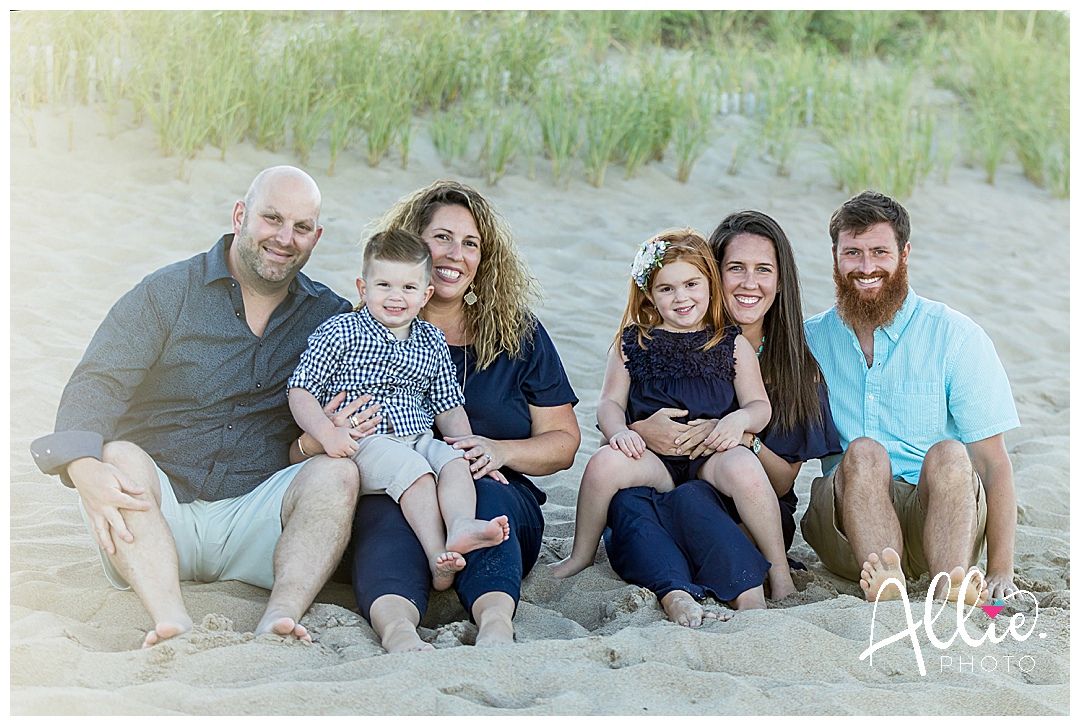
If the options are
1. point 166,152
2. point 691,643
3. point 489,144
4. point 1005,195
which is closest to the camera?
point 691,643

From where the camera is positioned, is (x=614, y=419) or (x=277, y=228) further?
(x=614, y=419)

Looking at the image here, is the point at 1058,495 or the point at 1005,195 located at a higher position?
the point at 1005,195

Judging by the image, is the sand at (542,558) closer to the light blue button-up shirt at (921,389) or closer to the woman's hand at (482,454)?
the woman's hand at (482,454)

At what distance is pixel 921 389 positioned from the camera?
11.4ft

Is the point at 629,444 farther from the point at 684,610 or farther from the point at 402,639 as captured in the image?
the point at 402,639

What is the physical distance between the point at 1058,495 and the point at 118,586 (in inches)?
142

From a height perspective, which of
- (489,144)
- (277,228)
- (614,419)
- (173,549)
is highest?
(489,144)

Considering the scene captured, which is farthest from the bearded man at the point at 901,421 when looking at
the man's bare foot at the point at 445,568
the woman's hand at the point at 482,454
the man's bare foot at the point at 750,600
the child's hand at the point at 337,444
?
the child's hand at the point at 337,444

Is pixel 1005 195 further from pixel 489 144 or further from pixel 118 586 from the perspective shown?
pixel 118 586

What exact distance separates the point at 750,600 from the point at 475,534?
2.75 ft

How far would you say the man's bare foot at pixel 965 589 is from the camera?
3.02 metres

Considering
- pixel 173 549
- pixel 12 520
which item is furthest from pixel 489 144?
pixel 173 549

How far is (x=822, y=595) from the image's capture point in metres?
3.28

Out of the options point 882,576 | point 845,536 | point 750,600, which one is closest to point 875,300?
point 845,536
